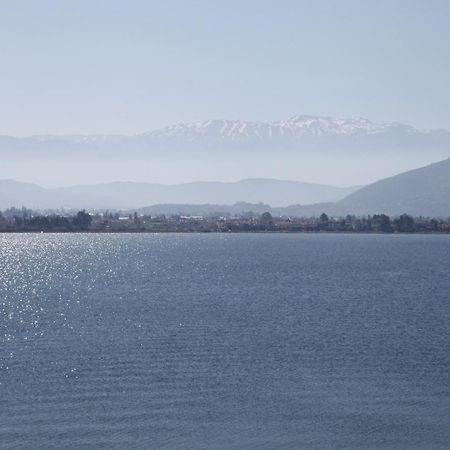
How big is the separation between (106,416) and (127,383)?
21.7 ft

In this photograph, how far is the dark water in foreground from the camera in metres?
41.1

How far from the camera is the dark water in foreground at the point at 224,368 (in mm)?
41062

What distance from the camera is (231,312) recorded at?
8238 cm

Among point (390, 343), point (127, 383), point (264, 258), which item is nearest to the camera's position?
point (127, 383)

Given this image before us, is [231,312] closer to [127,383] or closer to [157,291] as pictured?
[157,291]

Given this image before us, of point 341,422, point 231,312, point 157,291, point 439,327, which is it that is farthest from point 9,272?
point 341,422

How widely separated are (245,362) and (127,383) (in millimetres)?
9735

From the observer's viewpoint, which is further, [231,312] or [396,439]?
[231,312]

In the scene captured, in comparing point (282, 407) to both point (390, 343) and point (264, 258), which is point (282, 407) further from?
point (264, 258)

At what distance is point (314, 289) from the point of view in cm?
10750

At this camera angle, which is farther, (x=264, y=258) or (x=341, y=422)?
(x=264, y=258)

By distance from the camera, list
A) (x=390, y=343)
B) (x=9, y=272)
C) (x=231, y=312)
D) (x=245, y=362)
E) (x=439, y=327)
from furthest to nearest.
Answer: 1. (x=9, y=272)
2. (x=231, y=312)
3. (x=439, y=327)
4. (x=390, y=343)
5. (x=245, y=362)

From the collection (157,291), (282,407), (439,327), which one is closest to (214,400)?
(282,407)

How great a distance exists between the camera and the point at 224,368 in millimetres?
54281
